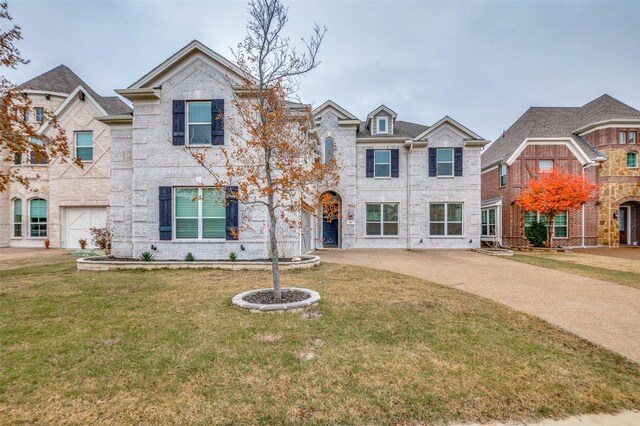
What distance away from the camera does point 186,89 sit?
1107 centimetres

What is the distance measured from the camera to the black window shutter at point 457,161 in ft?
56.6

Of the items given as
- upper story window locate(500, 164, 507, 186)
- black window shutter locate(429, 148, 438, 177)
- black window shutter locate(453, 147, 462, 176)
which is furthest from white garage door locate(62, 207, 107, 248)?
upper story window locate(500, 164, 507, 186)

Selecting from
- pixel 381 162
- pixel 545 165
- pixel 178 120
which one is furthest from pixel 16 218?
pixel 545 165

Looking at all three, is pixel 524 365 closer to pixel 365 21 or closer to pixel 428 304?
pixel 428 304

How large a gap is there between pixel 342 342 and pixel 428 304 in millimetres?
2604

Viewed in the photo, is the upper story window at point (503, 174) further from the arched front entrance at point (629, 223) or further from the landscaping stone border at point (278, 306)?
the landscaping stone border at point (278, 306)

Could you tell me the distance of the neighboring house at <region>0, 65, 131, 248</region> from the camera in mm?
16969

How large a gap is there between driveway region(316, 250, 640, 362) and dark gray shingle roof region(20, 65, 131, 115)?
18354mm

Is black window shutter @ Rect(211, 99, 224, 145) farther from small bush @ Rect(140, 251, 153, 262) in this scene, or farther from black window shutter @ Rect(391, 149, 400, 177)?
black window shutter @ Rect(391, 149, 400, 177)

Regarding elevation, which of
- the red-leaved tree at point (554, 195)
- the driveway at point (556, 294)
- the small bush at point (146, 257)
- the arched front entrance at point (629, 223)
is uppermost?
the red-leaved tree at point (554, 195)

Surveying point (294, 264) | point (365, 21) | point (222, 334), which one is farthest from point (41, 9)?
point (222, 334)

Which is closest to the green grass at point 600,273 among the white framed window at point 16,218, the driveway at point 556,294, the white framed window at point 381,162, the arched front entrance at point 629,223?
the driveway at point 556,294

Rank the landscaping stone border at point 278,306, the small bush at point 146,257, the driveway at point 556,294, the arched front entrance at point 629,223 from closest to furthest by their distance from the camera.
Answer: the driveway at point 556,294 → the landscaping stone border at point 278,306 → the small bush at point 146,257 → the arched front entrance at point 629,223

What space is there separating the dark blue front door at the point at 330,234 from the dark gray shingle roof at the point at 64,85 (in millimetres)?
13684
